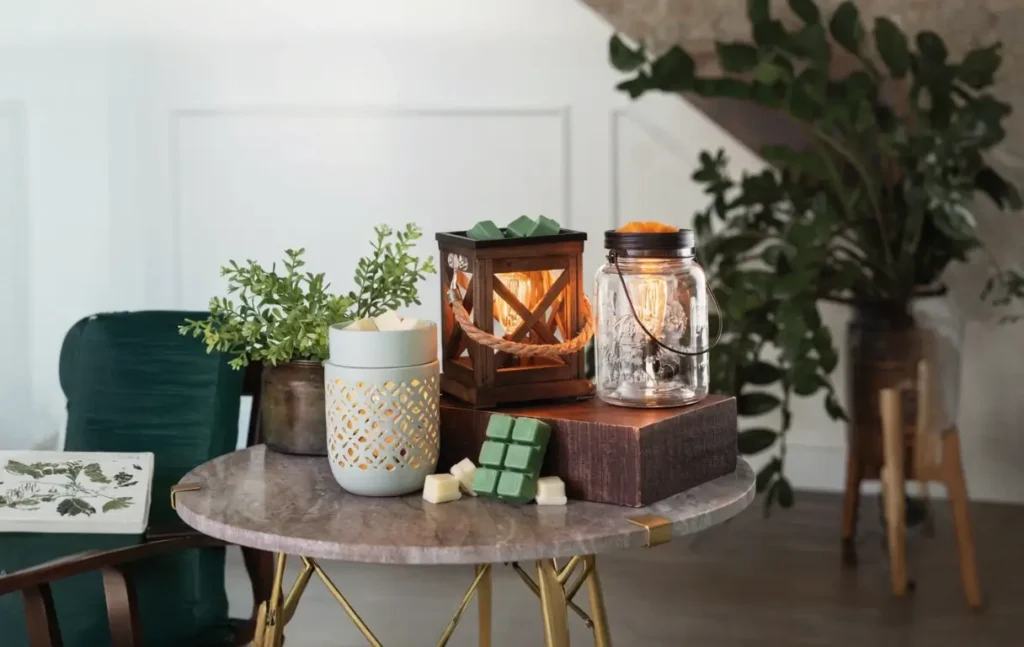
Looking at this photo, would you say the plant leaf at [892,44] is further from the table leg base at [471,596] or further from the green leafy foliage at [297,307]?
the table leg base at [471,596]

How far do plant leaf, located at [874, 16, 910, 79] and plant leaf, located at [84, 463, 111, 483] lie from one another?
182 centimetres

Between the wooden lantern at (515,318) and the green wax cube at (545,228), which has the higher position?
the green wax cube at (545,228)

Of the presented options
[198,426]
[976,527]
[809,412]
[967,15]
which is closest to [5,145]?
[198,426]

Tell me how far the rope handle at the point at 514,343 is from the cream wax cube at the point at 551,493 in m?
0.16

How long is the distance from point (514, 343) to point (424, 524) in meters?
0.24

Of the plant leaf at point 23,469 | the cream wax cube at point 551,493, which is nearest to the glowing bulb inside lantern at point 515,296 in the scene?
the cream wax cube at point 551,493

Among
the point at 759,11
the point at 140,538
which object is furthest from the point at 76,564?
the point at 759,11

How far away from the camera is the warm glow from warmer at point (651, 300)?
1.35 m

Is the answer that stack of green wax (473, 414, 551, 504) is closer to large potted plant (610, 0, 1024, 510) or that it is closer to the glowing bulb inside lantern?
the glowing bulb inside lantern

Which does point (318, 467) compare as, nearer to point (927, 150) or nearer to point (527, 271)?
point (527, 271)

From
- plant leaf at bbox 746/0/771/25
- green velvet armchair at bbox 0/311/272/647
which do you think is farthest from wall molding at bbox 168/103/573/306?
green velvet armchair at bbox 0/311/272/647

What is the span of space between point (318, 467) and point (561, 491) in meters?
0.34

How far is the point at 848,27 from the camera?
244 centimetres

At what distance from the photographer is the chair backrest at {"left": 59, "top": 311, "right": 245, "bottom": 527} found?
5.89ft
